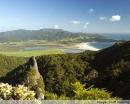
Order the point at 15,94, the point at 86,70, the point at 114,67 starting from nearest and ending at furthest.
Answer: the point at 15,94, the point at 114,67, the point at 86,70

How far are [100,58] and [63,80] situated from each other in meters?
14.9

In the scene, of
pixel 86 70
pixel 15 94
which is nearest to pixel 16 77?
pixel 86 70

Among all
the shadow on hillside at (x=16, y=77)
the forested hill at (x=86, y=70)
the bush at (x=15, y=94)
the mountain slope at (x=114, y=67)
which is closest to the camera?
the bush at (x=15, y=94)

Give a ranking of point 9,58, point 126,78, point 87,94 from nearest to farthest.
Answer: point 87,94
point 126,78
point 9,58

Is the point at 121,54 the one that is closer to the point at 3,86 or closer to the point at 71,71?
the point at 71,71

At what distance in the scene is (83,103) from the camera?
15.2m

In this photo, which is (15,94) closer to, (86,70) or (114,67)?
(114,67)

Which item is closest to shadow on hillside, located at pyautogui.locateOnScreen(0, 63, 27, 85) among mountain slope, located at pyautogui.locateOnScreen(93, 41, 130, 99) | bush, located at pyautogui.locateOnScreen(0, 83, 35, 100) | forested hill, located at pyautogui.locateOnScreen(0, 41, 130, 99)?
forested hill, located at pyautogui.locateOnScreen(0, 41, 130, 99)

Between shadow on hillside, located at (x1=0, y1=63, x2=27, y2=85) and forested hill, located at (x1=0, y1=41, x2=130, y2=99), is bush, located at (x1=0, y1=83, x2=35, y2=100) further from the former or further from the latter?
shadow on hillside, located at (x1=0, y1=63, x2=27, y2=85)

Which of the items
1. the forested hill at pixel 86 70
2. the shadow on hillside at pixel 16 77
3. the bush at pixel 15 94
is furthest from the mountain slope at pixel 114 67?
the bush at pixel 15 94

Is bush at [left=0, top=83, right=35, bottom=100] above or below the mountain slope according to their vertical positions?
above

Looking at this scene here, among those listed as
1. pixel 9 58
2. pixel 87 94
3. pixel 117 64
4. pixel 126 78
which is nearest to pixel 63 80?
pixel 117 64

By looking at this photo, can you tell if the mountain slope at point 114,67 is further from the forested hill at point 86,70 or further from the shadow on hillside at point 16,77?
the shadow on hillside at point 16,77

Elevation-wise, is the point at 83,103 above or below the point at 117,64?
above
